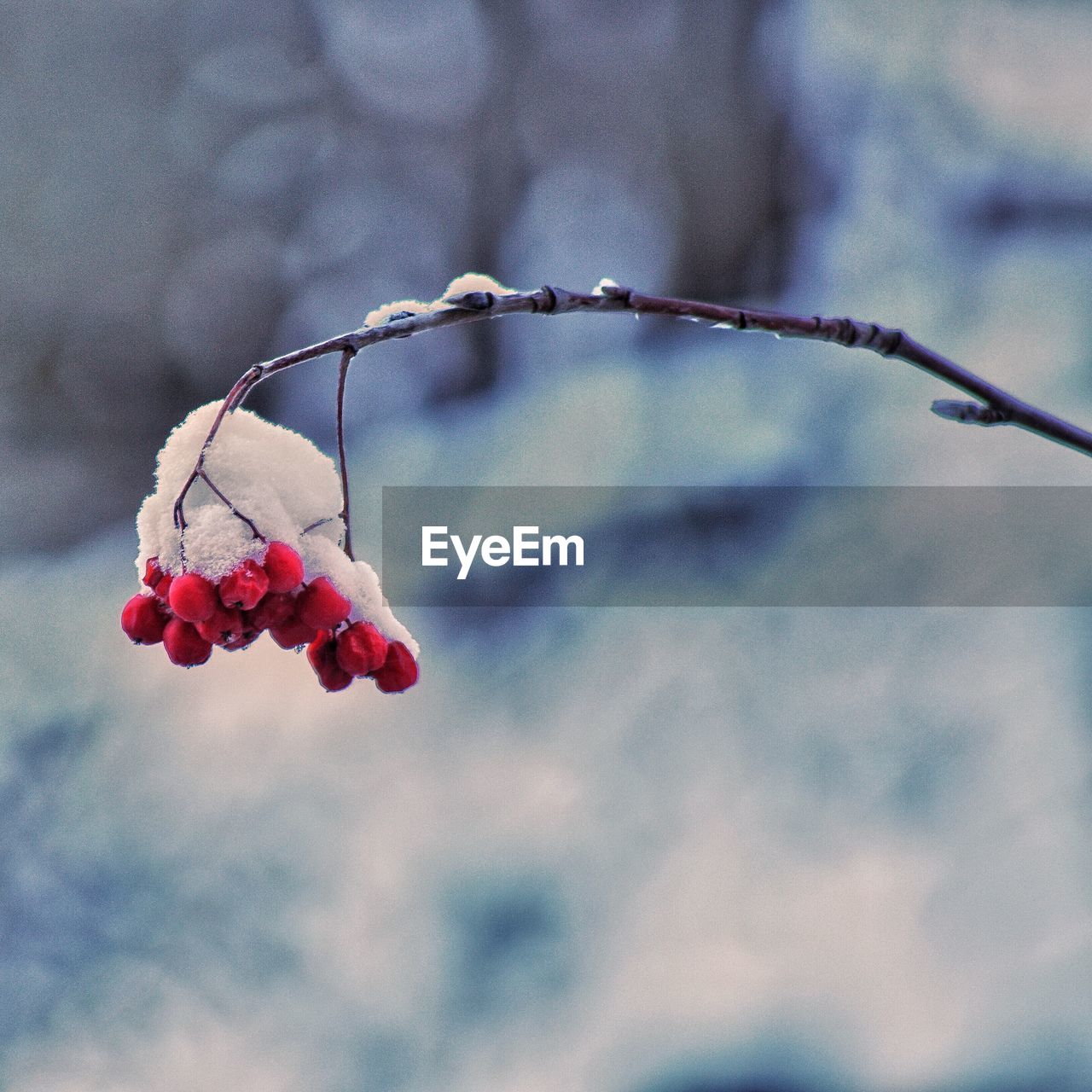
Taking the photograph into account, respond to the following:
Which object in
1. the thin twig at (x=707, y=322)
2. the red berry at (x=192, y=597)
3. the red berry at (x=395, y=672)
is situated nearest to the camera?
the thin twig at (x=707, y=322)

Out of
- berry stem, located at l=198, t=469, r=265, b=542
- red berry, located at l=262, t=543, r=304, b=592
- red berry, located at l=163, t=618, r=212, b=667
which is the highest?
berry stem, located at l=198, t=469, r=265, b=542

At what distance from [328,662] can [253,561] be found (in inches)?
4.0

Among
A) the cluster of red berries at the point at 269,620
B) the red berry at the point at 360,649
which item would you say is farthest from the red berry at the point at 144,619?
the red berry at the point at 360,649

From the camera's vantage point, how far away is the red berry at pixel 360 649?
2.03ft

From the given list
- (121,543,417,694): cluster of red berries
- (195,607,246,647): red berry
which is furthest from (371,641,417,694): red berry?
(195,607,246,647): red berry

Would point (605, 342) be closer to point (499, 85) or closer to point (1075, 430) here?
point (499, 85)

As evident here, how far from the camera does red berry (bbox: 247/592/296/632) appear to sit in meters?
0.58

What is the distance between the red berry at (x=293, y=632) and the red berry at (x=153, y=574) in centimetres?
7

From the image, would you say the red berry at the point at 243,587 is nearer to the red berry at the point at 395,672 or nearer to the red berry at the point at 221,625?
the red berry at the point at 221,625

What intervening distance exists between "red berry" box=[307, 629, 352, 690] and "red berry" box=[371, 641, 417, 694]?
0.07 ft

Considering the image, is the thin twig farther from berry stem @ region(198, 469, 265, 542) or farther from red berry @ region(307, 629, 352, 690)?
red berry @ region(307, 629, 352, 690)

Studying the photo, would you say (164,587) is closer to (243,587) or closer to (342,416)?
(243,587)

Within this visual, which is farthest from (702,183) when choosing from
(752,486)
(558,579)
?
(558,579)

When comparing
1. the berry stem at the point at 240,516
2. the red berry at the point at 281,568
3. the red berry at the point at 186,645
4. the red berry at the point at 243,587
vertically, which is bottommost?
the red berry at the point at 186,645
